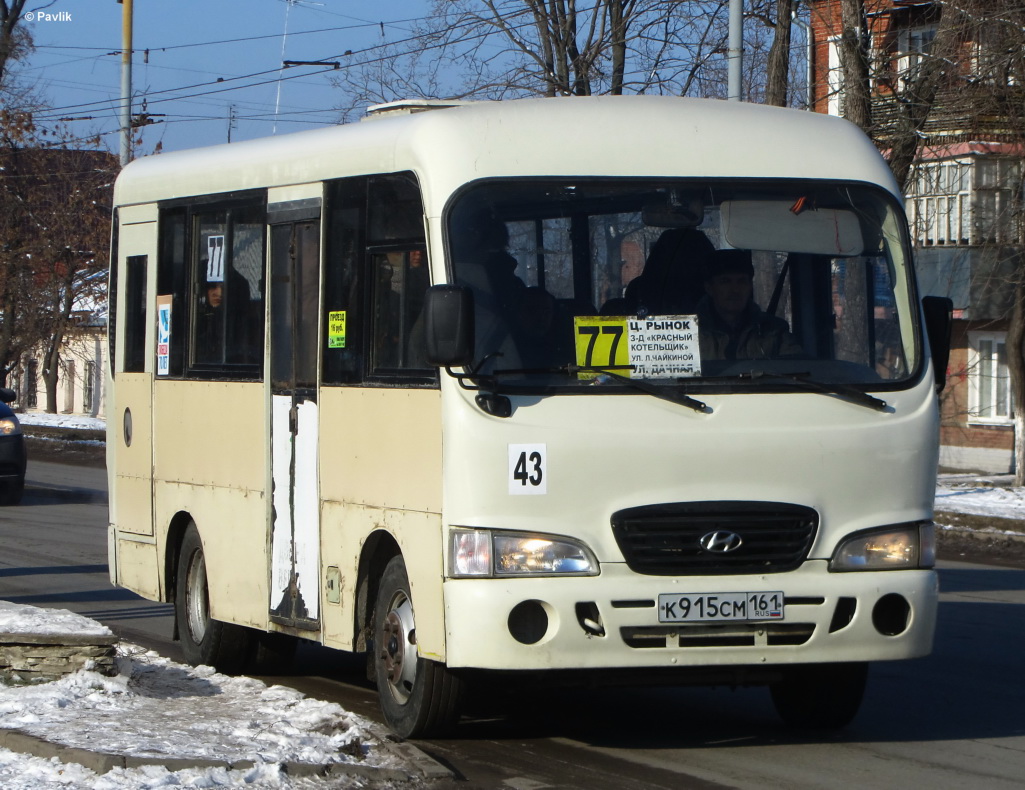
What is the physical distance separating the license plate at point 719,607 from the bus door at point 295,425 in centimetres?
218

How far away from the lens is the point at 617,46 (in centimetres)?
2695

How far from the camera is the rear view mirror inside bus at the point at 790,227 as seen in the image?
749 centimetres

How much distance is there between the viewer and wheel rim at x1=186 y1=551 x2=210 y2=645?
9969 millimetres

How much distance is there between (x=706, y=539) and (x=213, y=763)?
2081 millimetres

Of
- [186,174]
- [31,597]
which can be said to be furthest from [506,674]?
[31,597]

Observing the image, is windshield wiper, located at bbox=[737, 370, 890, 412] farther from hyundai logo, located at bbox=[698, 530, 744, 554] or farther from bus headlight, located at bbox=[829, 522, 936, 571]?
hyundai logo, located at bbox=[698, 530, 744, 554]

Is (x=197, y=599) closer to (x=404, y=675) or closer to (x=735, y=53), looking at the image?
(x=404, y=675)

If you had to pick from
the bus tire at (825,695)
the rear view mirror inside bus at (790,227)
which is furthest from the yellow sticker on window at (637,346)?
the bus tire at (825,695)

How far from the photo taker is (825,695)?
26.0 ft

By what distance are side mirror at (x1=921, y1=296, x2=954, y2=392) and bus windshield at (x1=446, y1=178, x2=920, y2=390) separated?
25 cm

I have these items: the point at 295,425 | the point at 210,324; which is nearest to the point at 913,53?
the point at 210,324

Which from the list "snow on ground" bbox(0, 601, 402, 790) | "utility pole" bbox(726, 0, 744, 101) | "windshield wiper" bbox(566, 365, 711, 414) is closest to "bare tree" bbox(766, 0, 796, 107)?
"utility pole" bbox(726, 0, 744, 101)

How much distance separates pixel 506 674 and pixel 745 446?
1.32m

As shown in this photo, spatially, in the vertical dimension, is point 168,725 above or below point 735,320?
below
